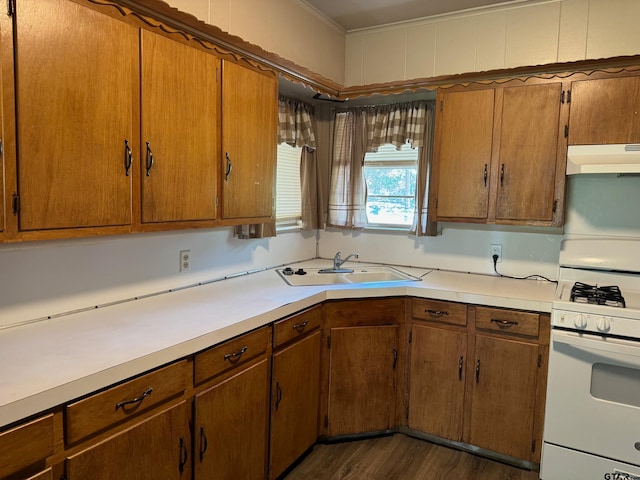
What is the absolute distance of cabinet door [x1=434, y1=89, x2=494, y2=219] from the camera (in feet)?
8.94

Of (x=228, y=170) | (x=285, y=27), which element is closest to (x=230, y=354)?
(x=228, y=170)

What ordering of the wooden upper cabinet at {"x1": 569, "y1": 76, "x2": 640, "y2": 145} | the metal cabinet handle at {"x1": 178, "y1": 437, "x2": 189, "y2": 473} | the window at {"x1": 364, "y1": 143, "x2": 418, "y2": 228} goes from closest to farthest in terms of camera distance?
the metal cabinet handle at {"x1": 178, "y1": 437, "x2": 189, "y2": 473}
the wooden upper cabinet at {"x1": 569, "y1": 76, "x2": 640, "y2": 145}
the window at {"x1": 364, "y1": 143, "x2": 418, "y2": 228}

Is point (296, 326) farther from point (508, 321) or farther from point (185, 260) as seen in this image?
point (508, 321)

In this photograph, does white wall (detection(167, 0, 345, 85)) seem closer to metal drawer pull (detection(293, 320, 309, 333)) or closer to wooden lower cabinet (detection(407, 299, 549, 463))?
metal drawer pull (detection(293, 320, 309, 333))

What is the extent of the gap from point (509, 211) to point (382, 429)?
149cm

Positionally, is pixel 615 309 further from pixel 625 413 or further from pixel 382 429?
pixel 382 429

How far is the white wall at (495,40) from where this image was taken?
262 centimetres

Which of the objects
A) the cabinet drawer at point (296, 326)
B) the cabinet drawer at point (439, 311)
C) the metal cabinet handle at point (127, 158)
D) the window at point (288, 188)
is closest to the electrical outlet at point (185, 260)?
the cabinet drawer at point (296, 326)

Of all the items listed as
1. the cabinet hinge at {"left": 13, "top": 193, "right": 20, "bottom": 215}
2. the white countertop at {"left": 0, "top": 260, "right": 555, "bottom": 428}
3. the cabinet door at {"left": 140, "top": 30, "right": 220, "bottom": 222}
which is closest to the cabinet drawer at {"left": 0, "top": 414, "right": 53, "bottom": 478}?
the white countertop at {"left": 0, "top": 260, "right": 555, "bottom": 428}

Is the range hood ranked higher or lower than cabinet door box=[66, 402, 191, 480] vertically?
higher

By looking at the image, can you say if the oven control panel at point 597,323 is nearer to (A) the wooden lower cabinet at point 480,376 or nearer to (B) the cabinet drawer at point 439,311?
(A) the wooden lower cabinet at point 480,376

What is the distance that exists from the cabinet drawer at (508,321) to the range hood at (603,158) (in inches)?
31.5

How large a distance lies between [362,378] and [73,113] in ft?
6.47

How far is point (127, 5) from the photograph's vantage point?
1.68 m
